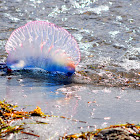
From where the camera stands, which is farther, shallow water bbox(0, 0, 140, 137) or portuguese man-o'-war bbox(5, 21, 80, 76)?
portuguese man-o'-war bbox(5, 21, 80, 76)

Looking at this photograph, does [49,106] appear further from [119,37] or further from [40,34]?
[119,37]

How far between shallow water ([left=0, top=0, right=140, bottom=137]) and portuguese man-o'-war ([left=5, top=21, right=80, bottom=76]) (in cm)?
19

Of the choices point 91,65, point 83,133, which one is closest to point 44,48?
point 91,65

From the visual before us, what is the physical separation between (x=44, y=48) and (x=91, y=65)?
763 mm

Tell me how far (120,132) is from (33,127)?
0.58 meters

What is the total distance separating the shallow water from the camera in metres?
2.50

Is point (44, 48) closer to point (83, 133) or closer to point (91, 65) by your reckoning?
point (91, 65)

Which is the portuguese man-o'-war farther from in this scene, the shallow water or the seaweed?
Answer: the seaweed

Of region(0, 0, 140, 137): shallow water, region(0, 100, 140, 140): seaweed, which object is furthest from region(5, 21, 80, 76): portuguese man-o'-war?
region(0, 100, 140, 140): seaweed

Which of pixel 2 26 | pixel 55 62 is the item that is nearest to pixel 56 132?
pixel 55 62

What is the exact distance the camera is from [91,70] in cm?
386

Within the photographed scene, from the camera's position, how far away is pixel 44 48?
3549mm

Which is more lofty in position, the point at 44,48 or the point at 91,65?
the point at 44,48

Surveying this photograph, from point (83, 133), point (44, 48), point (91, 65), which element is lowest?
point (91, 65)
